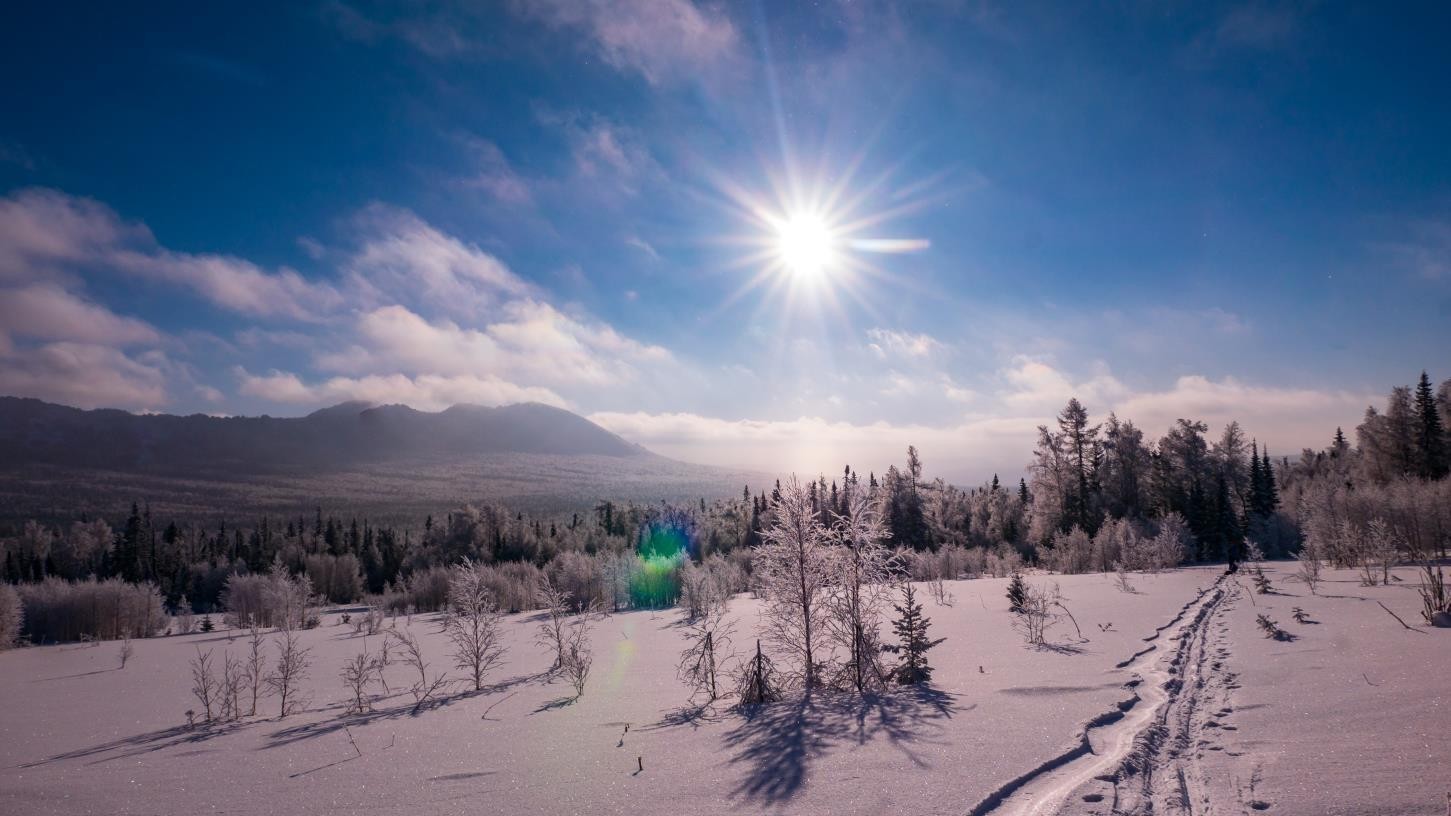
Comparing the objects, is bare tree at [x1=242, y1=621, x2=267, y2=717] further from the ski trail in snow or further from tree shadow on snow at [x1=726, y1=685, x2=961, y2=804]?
the ski trail in snow

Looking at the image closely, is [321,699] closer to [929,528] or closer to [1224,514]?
[929,528]

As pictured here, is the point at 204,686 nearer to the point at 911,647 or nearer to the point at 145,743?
the point at 145,743

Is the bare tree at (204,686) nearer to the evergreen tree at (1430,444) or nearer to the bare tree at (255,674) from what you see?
the bare tree at (255,674)

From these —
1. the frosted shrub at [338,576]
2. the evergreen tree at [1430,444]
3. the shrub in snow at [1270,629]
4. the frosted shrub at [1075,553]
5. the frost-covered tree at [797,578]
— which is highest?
the evergreen tree at [1430,444]

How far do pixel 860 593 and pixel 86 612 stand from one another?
57.7 meters

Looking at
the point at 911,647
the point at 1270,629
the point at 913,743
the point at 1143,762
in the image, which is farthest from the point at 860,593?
the point at 1270,629

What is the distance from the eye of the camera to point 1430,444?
44875 mm

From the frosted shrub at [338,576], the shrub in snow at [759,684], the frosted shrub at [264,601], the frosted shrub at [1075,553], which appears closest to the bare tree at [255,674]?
the shrub in snow at [759,684]

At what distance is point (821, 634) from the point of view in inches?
517

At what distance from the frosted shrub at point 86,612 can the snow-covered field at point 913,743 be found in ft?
117

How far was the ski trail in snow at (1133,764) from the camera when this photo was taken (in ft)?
20.0

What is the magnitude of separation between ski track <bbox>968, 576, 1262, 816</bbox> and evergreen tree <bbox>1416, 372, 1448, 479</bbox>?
52.4 meters

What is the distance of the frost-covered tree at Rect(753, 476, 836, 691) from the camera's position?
13.0 m

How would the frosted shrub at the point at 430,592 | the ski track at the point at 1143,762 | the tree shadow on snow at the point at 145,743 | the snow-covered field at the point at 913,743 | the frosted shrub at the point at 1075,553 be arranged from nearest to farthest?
the ski track at the point at 1143,762, the snow-covered field at the point at 913,743, the tree shadow on snow at the point at 145,743, the frosted shrub at the point at 1075,553, the frosted shrub at the point at 430,592
